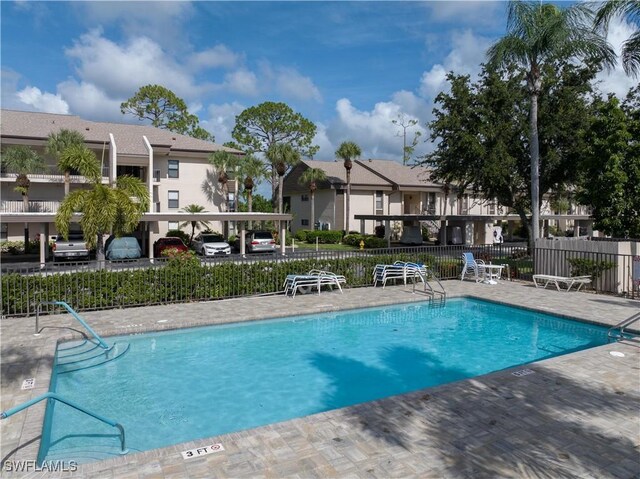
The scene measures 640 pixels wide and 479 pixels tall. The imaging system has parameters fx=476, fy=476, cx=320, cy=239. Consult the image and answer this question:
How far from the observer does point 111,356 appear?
10188 millimetres

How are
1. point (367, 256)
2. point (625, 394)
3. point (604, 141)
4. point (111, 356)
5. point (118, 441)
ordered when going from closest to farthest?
point (118, 441) < point (625, 394) < point (111, 356) < point (367, 256) < point (604, 141)

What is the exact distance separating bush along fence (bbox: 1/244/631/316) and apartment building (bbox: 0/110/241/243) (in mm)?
16322

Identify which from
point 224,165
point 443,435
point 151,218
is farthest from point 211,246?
point 443,435

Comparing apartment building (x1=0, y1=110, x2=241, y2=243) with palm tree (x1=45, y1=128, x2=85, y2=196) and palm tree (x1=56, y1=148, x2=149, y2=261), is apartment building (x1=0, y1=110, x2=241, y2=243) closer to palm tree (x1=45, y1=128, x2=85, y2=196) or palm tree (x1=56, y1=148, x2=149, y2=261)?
palm tree (x1=45, y1=128, x2=85, y2=196)

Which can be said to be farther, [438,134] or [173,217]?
[438,134]

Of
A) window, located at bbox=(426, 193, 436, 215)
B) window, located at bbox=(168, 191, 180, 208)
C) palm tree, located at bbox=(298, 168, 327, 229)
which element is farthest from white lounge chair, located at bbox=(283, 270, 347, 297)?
window, located at bbox=(426, 193, 436, 215)

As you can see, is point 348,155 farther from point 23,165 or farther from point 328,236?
point 23,165

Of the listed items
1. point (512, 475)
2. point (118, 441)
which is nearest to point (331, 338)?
point (118, 441)

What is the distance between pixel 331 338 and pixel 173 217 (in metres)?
16.4

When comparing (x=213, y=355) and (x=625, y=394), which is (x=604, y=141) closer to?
(x=625, y=394)

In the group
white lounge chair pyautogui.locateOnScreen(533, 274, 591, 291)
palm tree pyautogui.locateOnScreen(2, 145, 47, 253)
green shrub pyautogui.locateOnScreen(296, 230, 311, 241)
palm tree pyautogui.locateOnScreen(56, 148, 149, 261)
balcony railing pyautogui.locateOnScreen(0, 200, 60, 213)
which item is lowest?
white lounge chair pyautogui.locateOnScreen(533, 274, 591, 291)

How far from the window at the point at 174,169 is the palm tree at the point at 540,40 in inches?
960

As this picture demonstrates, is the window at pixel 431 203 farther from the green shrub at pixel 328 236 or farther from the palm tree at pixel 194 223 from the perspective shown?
the palm tree at pixel 194 223

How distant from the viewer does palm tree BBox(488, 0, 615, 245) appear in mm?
20500
